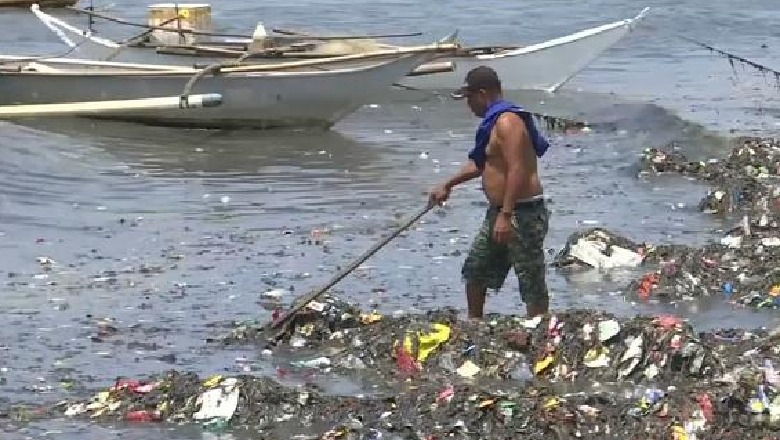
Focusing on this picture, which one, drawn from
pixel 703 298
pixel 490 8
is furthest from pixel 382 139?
pixel 490 8

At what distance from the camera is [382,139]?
1905 centimetres

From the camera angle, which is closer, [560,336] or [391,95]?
[560,336]

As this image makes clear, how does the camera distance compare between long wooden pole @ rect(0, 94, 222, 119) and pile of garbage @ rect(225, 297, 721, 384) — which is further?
long wooden pole @ rect(0, 94, 222, 119)

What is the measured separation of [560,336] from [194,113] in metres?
11.5

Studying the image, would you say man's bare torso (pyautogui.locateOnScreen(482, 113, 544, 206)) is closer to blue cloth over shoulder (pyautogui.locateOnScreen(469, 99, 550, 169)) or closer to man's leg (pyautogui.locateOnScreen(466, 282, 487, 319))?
blue cloth over shoulder (pyautogui.locateOnScreen(469, 99, 550, 169))

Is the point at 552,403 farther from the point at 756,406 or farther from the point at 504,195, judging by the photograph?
the point at 504,195

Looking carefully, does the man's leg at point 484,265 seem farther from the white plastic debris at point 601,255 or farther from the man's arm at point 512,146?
the white plastic debris at point 601,255

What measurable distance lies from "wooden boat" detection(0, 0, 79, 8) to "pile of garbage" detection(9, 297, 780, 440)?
29569 millimetres

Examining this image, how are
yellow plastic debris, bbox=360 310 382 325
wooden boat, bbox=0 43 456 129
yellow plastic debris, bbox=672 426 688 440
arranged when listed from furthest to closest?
wooden boat, bbox=0 43 456 129, yellow plastic debris, bbox=360 310 382 325, yellow plastic debris, bbox=672 426 688 440

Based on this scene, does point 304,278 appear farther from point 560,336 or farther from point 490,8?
point 490,8

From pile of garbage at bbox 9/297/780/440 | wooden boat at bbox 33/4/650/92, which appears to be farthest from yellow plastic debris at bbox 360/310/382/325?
wooden boat at bbox 33/4/650/92

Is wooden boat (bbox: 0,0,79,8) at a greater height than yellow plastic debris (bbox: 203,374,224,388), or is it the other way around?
yellow plastic debris (bbox: 203,374,224,388)

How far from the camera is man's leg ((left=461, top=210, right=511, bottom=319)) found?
806 cm

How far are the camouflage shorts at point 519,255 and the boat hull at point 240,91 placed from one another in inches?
376
